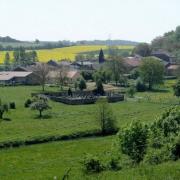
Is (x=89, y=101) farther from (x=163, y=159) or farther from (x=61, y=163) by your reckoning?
(x=163, y=159)

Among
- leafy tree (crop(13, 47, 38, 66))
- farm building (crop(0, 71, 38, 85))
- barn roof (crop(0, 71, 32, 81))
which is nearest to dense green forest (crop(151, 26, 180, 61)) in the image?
leafy tree (crop(13, 47, 38, 66))

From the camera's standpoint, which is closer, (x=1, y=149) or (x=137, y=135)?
(x=137, y=135)

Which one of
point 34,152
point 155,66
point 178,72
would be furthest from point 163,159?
point 178,72

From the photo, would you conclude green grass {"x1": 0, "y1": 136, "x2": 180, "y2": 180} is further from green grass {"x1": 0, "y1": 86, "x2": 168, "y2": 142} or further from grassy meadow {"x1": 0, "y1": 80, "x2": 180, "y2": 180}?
green grass {"x1": 0, "y1": 86, "x2": 168, "y2": 142}

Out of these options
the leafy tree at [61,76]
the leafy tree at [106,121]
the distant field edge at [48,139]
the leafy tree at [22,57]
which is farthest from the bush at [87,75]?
the distant field edge at [48,139]

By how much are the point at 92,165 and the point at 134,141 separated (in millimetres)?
3065

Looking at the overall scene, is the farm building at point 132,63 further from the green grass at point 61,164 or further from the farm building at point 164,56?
the green grass at point 61,164

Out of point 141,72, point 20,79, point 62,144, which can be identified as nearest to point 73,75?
point 20,79

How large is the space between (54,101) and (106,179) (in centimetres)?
3466

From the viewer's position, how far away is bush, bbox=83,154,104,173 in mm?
20391

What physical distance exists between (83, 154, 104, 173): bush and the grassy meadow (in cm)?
46

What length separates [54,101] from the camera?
166ft

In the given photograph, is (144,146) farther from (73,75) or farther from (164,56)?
(164,56)

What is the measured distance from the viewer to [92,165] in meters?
20.5
